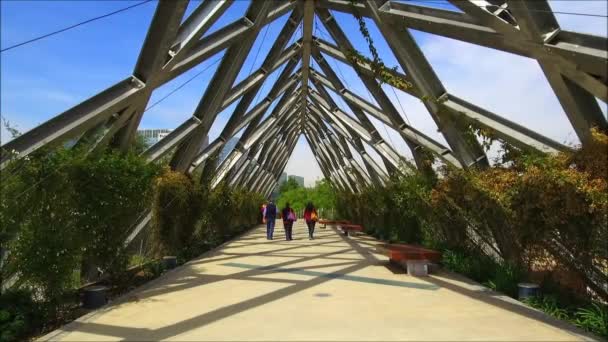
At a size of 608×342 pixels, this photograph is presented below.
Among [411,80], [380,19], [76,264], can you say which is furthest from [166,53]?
[411,80]

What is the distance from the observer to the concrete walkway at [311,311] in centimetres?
497

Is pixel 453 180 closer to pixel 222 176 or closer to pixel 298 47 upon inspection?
pixel 298 47

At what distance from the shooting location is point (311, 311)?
603 cm

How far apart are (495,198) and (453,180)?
2.38 meters

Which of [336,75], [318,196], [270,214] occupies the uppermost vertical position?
[336,75]

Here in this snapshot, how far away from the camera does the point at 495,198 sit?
6887 millimetres

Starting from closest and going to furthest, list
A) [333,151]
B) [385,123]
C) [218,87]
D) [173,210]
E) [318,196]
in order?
1. [173,210]
2. [218,87]
3. [385,123]
4. [333,151]
5. [318,196]

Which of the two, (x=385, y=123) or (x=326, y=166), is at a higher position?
(x=326, y=166)

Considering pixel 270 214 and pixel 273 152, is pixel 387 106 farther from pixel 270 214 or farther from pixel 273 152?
pixel 273 152

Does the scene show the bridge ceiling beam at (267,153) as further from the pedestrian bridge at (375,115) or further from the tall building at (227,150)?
the pedestrian bridge at (375,115)

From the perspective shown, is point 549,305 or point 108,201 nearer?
point 549,305

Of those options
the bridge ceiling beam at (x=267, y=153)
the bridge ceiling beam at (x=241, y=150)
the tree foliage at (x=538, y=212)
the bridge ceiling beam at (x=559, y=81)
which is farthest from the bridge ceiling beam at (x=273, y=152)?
the bridge ceiling beam at (x=559, y=81)

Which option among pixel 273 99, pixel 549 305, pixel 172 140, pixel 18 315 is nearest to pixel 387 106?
pixel 172 140

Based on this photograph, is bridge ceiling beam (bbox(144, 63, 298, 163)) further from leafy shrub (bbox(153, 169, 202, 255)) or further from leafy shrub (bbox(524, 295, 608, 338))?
leafy shrub (bbox(524, 295, 608, 338))
